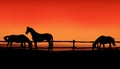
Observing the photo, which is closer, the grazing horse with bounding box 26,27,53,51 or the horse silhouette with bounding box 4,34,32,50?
the grazing horse with bounding box 26,27,53,51

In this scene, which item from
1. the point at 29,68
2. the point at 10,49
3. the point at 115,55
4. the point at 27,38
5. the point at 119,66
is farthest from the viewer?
the point at 27,38

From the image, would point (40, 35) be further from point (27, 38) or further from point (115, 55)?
point (115, 55)

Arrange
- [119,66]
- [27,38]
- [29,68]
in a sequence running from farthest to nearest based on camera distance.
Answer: [27,38], [119,66], [29,68]

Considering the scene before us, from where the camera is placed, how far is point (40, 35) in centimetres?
2691

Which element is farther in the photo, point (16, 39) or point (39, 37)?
point (16, 39)

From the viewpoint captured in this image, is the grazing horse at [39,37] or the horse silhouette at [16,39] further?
the horse silhouette at [16,39]

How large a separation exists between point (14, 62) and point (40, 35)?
28.5 ft

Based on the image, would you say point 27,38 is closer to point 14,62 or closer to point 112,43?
point 112,43

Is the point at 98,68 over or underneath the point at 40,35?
underneath

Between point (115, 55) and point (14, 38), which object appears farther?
point (14, 38)

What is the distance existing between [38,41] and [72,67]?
32.5 ft

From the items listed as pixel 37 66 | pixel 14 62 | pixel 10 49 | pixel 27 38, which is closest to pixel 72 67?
pixel 37 66

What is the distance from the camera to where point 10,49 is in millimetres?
26078

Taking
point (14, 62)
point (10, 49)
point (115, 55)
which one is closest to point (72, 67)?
point (14, 62)
